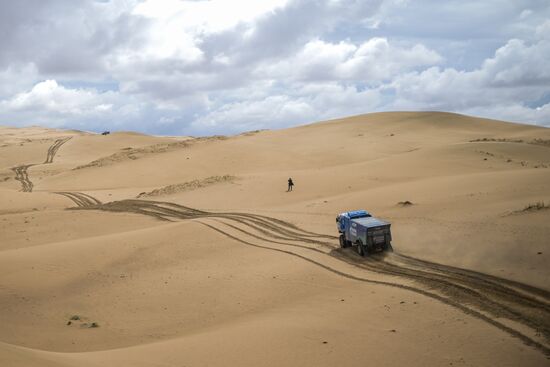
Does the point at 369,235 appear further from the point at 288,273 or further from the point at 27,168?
the point at 27,168

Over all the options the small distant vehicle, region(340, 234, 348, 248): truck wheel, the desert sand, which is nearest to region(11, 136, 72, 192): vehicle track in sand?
the desert sand

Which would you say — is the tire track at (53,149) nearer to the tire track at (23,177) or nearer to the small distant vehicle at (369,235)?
the tire track at (23,177)

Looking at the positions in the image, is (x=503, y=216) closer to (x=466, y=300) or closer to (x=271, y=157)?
(x=466, y=300)

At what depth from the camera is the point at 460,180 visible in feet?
96.4

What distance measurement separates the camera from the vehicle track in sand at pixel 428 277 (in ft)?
39.0

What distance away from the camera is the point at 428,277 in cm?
1570

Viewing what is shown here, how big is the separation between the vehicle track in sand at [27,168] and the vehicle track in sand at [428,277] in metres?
31.4

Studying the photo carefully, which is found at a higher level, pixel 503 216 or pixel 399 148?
pixel 399 148

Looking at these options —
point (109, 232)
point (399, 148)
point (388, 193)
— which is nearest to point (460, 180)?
point (388, 193)

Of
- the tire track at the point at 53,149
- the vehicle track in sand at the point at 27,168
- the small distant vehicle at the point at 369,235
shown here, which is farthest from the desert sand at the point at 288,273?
the tire track at the point at 53,149

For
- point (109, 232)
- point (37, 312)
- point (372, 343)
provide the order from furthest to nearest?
point (109, 232) → point (37, 312) → point (372, 343)

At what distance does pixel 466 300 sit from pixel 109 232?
20994mm

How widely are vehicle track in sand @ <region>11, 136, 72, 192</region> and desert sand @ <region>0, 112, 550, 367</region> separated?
11.9 metres

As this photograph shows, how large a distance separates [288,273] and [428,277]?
4816 mm
